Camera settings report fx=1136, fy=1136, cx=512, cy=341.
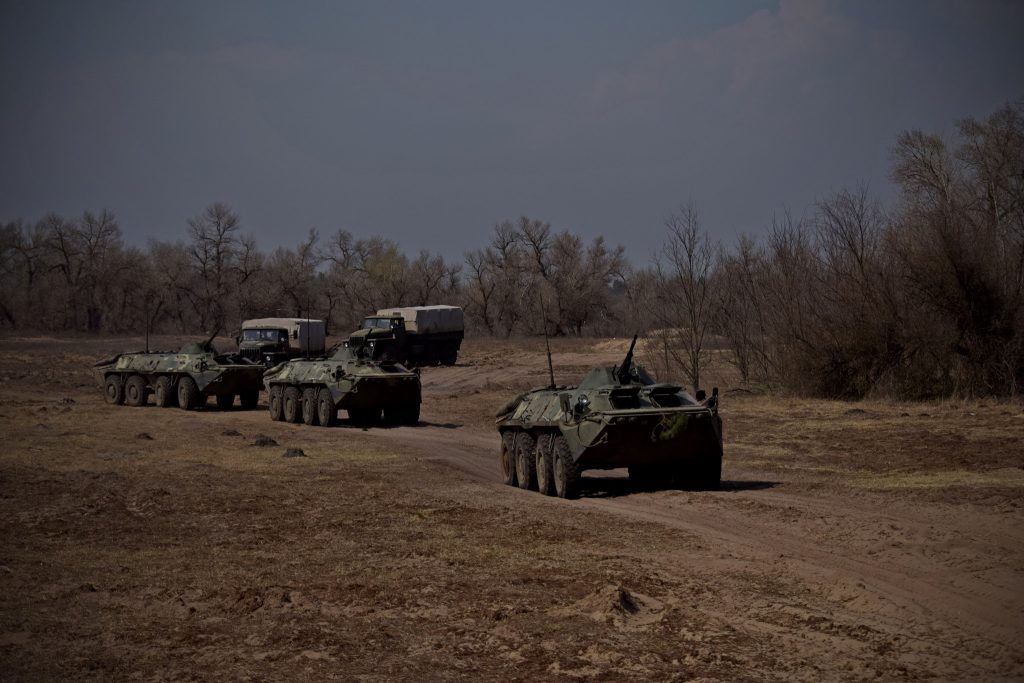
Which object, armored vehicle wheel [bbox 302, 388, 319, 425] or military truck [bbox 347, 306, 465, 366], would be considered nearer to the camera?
armored vehicle wheel [bbox 302, 388, 319, 425]

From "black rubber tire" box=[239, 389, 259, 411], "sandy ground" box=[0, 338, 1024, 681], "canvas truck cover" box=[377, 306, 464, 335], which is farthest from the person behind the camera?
"canvas truck cover" box=[377, 306, 464, 335]

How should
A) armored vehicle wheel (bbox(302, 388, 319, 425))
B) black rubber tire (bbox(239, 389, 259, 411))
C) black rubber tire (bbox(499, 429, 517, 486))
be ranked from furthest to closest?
black rubber tire (bbox(239, 389, 259, 411)), armored vehicle wheel (bbox(302, 388, 319, 425)), black rubber tire (bbox(499, 429, 517, 486))

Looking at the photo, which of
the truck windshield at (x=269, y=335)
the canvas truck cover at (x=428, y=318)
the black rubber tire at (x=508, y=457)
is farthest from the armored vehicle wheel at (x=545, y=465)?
the canvas truck cover at (x=428, y=318)

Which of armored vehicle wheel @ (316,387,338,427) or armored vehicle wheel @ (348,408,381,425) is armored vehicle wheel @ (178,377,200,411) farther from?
armored vehicle wheel @ (316,387,338,427)

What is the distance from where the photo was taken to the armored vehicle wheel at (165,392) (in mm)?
31781

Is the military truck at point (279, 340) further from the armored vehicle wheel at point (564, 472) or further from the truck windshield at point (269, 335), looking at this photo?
the armored vehicle wheel at point (564, 472)

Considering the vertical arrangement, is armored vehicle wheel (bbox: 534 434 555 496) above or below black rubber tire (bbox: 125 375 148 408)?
below

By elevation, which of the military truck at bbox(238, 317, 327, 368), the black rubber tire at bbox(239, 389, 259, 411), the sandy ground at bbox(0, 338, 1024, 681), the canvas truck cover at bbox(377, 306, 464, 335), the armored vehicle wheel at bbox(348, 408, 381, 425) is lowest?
the sandy ground at bbox(0, 338, 1024, 681)

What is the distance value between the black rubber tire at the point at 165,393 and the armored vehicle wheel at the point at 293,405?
5809mm

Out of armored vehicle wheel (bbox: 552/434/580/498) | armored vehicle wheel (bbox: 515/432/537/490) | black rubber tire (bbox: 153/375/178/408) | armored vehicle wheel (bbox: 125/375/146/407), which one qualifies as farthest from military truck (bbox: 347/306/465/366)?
armored vehicle wheel (bbox: 552/434/580/498)

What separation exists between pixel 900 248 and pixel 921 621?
68.9ft

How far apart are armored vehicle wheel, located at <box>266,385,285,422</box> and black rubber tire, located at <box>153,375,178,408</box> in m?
4.99

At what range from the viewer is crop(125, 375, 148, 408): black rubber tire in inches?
1282

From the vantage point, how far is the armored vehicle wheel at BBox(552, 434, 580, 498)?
1441cm
